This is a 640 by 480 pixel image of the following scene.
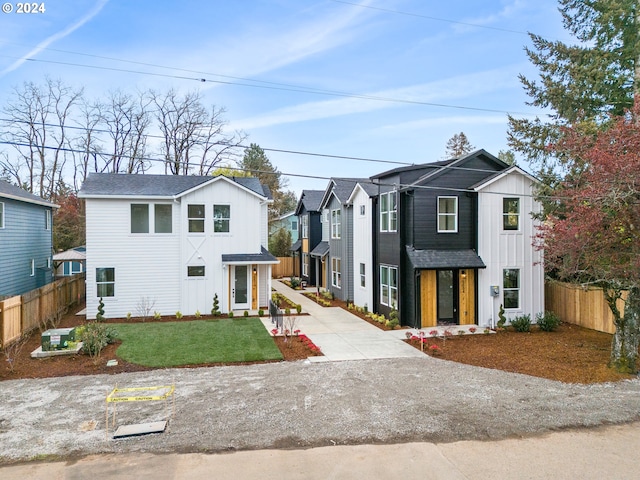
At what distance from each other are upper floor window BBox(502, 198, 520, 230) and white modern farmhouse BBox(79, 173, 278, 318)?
32.0 feet

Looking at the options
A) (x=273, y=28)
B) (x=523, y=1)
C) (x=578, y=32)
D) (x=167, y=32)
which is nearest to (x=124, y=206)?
(x=167, y=32)

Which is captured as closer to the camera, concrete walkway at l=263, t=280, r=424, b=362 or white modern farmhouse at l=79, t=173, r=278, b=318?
concrete walkway at l=263, t=280, r=424, b=362

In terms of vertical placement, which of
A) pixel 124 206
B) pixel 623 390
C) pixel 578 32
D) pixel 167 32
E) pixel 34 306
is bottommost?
pixel 623 390

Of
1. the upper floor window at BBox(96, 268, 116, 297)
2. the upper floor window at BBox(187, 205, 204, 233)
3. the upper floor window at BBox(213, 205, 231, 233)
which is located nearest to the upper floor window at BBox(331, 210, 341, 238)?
the upper floor window at BBox(213, 205, 231, 233)

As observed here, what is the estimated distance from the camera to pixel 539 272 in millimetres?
16000

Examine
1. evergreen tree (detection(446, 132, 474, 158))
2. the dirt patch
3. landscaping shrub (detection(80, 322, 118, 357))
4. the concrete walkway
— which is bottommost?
the dirt patch

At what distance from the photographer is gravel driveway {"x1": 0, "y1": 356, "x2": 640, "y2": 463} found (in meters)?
6.54

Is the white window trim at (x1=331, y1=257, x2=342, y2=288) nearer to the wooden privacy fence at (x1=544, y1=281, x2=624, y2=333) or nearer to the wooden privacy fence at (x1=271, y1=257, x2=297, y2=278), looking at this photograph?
the wooden privacy fence at (x1=544, y1=281, x2=624, y2=333)

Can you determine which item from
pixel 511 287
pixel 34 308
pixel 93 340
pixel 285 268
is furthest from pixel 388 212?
pixel 285 268

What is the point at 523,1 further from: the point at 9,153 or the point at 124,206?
the point at 9,153

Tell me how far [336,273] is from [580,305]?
1206 cm

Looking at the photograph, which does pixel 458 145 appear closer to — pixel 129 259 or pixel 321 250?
pixel 321 250

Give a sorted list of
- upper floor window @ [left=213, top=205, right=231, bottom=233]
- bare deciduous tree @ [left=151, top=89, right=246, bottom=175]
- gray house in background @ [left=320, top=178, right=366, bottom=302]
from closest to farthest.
Result: upper floor window @ [left=213, top=205, right=231, bottom=233] < gray house in background @ [left=320, top=178, right=366, bottom=302] < bare deciduous tree @ [left=151, top=89, right=246, bottom=175]

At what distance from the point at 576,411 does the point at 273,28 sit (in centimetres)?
1254
